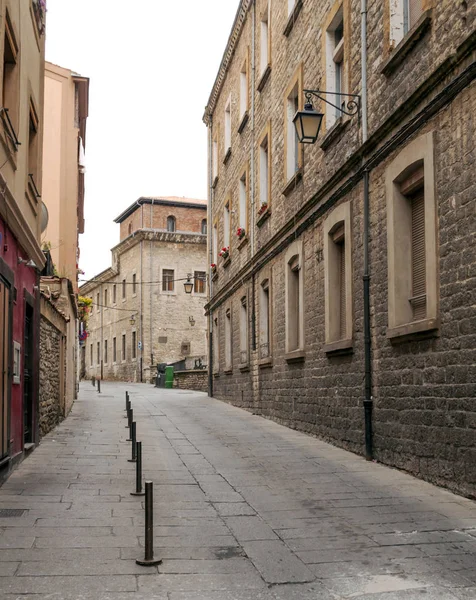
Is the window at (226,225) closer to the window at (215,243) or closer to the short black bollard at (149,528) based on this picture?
the window at (215,243)

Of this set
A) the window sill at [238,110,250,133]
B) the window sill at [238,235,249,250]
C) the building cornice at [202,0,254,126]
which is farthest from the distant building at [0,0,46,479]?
the building cornice at [202,0,254,126]

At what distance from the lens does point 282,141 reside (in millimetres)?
17141

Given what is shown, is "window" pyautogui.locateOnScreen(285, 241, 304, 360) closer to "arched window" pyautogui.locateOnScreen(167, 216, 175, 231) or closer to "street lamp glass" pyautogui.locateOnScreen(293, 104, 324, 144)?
"street lamp glass" pyautogui.locateOnScreen(293, 104, 324, 144)

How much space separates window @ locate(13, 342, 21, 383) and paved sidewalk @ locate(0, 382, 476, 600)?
49.1 inches

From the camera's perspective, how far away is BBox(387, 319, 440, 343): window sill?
8.90 m

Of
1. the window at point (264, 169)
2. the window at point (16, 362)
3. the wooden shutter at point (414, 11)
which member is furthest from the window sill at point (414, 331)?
the window at point (264, 169)

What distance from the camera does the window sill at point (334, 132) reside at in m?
12.5

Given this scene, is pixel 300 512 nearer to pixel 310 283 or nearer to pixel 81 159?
pixel 310 283

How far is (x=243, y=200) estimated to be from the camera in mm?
22016

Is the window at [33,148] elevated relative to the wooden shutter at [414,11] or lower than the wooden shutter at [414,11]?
lower

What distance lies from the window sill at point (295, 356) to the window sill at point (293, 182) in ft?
11.3

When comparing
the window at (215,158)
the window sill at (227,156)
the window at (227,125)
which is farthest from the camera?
the window at (215,158)

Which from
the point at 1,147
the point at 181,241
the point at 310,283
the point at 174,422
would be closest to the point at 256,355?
the point at 174,422

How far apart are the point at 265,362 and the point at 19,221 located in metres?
9.02
